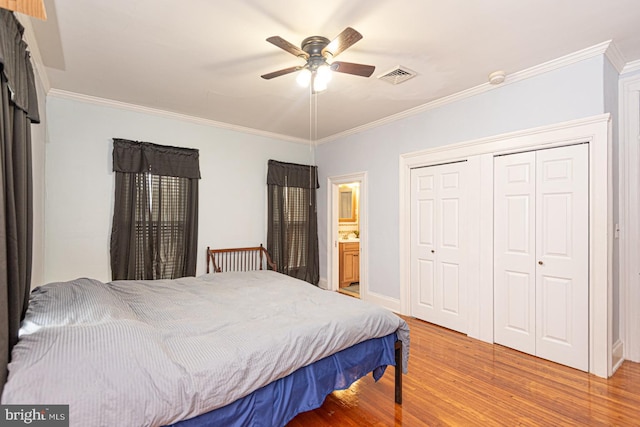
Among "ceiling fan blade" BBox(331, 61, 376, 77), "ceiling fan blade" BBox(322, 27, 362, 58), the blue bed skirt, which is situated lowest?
the blue bed skirt

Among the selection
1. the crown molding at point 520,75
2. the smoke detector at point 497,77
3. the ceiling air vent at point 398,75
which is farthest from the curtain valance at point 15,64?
the crown molding at point 520,75

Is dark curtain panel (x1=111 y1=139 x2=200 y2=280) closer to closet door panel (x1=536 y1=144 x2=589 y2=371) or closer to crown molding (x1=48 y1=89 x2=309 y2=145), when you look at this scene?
crown molding (x1=48 y1=89 x2=309 y2=145)

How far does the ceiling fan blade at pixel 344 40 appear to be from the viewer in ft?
6.13

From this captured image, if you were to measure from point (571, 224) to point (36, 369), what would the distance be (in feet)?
11.9

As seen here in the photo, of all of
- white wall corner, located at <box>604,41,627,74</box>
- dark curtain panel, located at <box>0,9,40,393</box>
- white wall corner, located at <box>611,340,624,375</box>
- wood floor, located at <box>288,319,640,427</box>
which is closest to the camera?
dark curtain panel, located at <box>0,9,40,393</box>

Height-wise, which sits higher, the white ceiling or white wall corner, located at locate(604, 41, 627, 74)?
the white ceiling

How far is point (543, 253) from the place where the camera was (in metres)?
2.87

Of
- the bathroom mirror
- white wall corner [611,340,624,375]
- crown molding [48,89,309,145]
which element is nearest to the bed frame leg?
white wall corner [611,340,624,375]

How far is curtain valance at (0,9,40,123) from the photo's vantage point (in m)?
1.52

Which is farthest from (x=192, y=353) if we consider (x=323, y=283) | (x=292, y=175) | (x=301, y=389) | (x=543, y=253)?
(x=323, y=283)

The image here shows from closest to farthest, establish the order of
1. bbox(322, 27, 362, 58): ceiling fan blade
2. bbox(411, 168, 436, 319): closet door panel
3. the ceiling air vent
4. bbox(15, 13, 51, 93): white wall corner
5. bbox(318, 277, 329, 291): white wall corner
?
bbox(322, 27, 362, 58): ceiling fan blade, bbox(15, 13, 51, 93): white wall corner, the ceiling air vent, bbox(411, 168, 436, 319): closet door panel, bbox(318, 277, 329, 291): white wall corner

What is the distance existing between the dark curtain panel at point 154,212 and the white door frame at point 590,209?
305 cm

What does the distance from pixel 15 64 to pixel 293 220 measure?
3.82 metres

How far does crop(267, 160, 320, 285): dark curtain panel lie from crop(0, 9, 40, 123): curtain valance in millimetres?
3135
